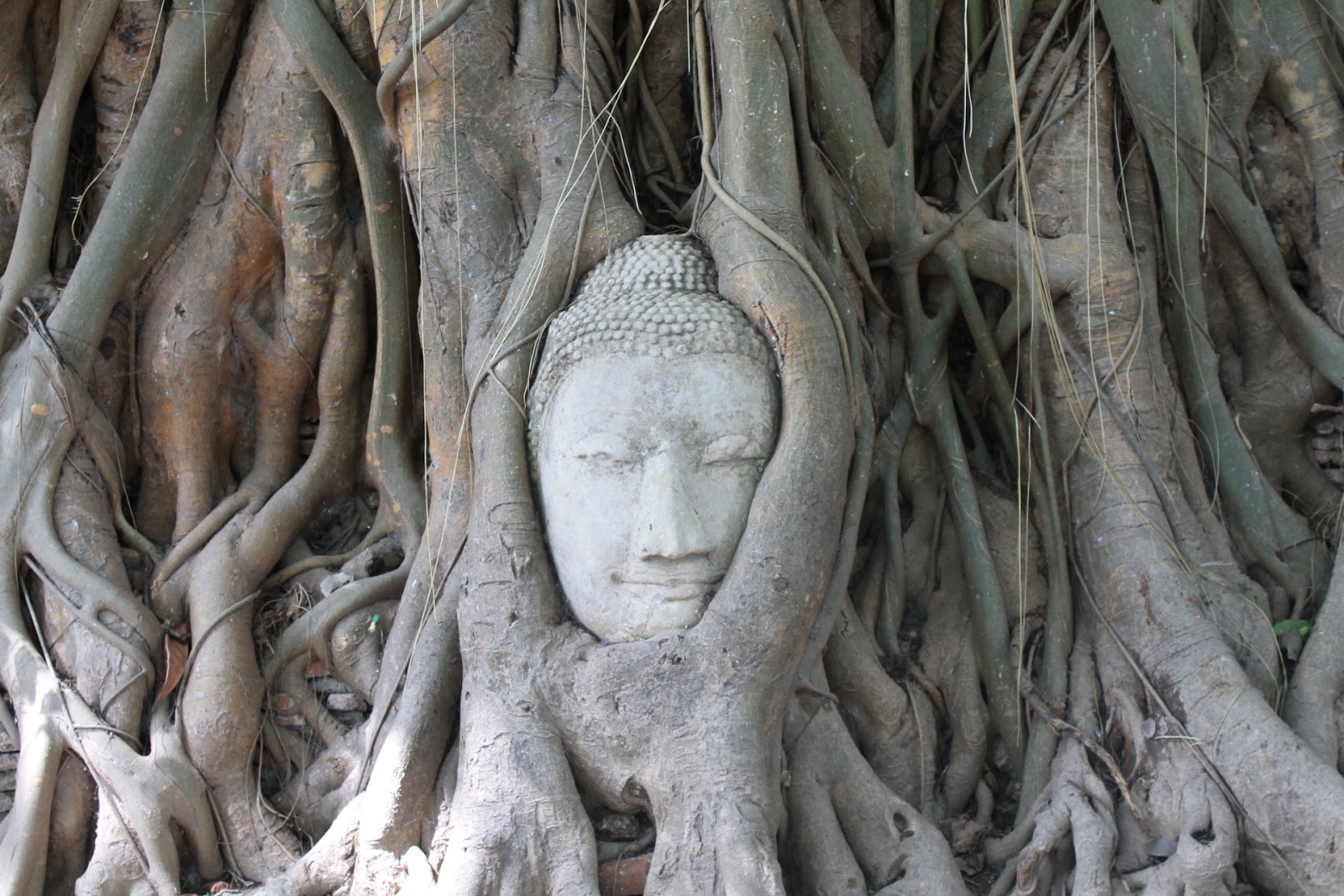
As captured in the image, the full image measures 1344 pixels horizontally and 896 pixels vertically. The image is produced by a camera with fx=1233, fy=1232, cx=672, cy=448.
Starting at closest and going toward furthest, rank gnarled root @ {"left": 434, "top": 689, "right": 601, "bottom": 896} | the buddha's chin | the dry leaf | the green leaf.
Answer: gnarled root @ {"left": 434, "top": 689, "right": 601, "bottom": 896}
the buddha's chin
the green leaf
the dry leaf

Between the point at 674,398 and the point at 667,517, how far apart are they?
0.26 metres

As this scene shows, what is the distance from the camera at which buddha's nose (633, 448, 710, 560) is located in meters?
2.36

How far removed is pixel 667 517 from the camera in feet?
7.75

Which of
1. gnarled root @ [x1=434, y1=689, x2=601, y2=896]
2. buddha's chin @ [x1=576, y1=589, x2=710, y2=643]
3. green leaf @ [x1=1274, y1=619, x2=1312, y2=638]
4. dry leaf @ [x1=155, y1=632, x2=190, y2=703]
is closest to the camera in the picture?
gnarled root @ [x1=434, y1=689, x2=601, y2=896]

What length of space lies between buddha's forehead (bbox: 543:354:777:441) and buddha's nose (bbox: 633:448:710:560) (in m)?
0.08

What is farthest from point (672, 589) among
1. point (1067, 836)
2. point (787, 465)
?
point (1067, 836)

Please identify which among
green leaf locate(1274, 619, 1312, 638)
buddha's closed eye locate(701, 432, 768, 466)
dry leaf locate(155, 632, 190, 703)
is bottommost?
green leaf locate(1274, 619, 1312, 638)

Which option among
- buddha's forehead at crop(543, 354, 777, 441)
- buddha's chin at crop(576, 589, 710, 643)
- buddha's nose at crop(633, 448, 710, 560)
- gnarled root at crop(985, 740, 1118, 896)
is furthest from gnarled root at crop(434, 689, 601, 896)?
gnarled root at crop(985, 740, 1118, 896)

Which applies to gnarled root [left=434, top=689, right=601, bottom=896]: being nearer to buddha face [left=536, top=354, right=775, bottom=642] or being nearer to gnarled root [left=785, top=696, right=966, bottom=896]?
buddha face [left=536, top=354, right=775, bottom=642]

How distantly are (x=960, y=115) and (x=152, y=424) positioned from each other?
225 cm

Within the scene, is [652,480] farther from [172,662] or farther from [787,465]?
[172,662]

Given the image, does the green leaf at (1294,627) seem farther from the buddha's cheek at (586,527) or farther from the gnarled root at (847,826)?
the buddha's cheek at (586,527)

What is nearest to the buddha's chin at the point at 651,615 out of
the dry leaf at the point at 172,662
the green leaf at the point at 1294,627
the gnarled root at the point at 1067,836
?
the gnarled root at the point at 1067,836

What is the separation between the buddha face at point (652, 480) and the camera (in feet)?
7.84
